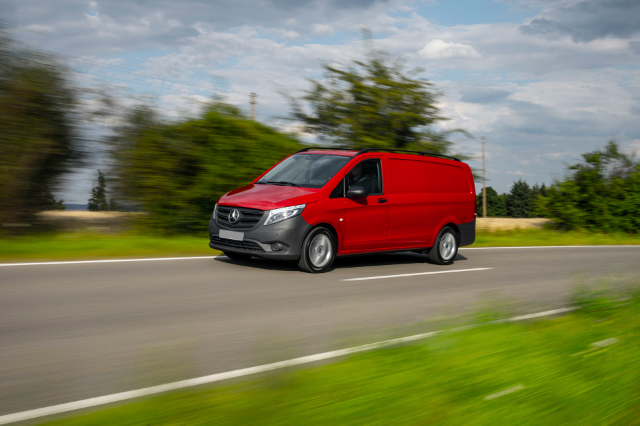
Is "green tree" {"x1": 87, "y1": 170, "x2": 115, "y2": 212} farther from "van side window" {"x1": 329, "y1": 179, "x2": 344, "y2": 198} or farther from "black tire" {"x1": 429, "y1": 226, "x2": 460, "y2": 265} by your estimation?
"black tire" {"x1": 429, "y1": 226, "x2": 460, "y2": 265}

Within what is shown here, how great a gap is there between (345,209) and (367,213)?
0.53 meters

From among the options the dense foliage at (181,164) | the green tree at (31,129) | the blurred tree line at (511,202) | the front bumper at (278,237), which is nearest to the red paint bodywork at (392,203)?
the front bumper at (278,237)

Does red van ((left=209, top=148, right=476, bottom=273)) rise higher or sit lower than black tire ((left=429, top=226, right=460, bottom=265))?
higher

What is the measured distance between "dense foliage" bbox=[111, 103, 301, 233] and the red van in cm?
364

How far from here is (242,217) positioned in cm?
948

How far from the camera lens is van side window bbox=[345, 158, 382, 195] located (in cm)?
1022

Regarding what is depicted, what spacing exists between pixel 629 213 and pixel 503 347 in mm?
27382

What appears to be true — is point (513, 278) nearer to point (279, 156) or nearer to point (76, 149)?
point (279, 156)

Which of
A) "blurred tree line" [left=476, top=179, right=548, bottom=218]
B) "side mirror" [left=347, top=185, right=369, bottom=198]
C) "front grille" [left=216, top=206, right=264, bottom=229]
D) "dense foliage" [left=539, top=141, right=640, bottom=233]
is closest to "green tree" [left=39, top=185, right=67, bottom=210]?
"front grille" [left=216, top=206, right=264, bottom=229]

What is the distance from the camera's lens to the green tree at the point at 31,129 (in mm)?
12273

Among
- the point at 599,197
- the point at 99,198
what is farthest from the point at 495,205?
the point at 99,198

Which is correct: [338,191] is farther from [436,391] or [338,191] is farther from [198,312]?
[436,391]

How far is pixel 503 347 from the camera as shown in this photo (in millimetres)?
4848

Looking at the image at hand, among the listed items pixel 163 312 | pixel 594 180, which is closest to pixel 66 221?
pixel 163 312
